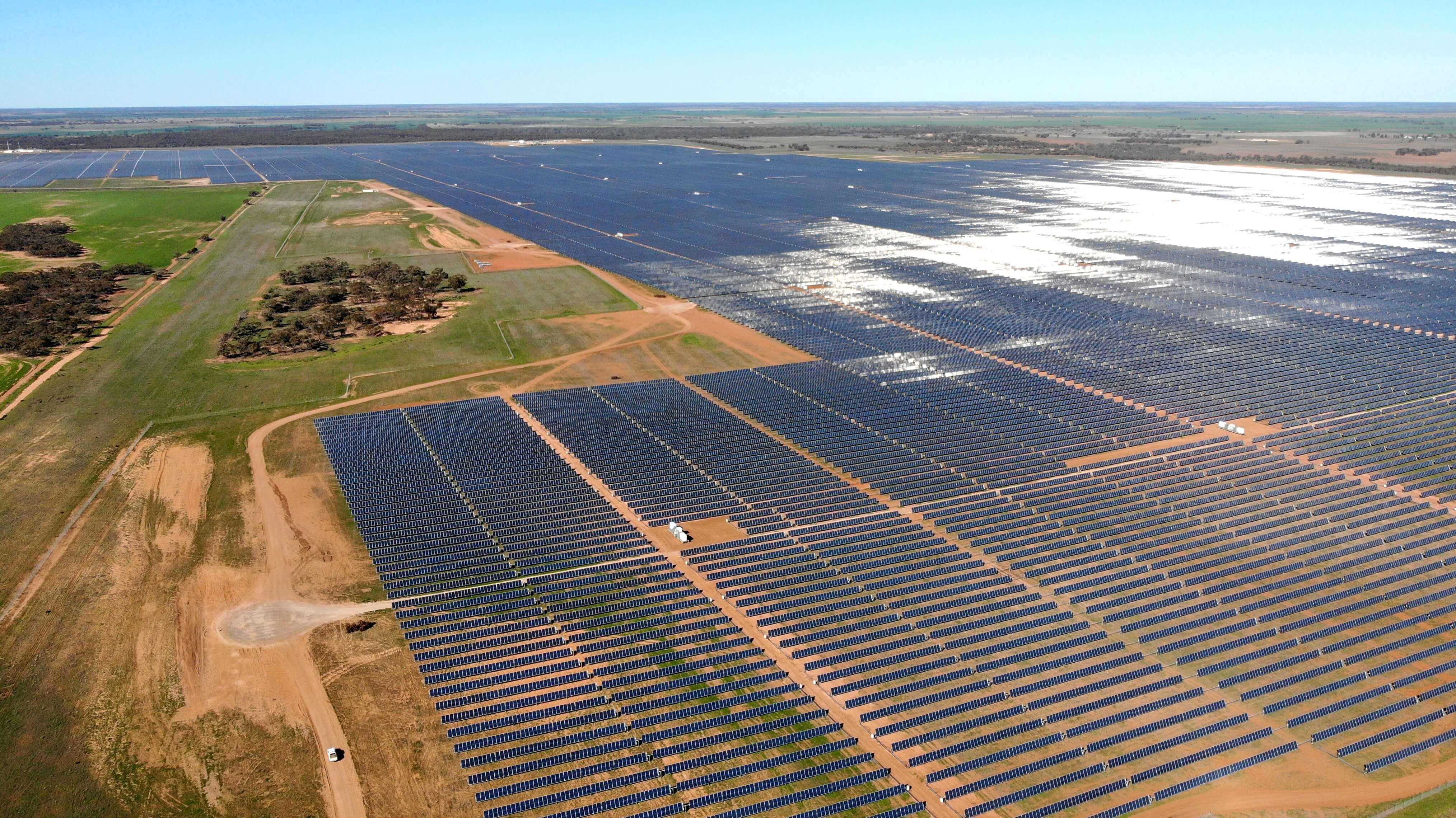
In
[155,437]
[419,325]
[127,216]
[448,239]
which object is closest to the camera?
[155,437]

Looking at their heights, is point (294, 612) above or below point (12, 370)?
below

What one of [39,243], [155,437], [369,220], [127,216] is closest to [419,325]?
[155,437]

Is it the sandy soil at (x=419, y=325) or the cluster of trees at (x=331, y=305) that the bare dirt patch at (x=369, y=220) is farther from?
the sandy soil at (x=419, y=325)

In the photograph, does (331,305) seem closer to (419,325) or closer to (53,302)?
(419,325)

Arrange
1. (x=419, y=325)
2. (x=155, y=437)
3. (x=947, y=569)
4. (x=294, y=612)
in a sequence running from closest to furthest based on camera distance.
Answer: (x=294, y=612)
(x=947, y=569)
(x=155, y=437)
(x=419, y=325)

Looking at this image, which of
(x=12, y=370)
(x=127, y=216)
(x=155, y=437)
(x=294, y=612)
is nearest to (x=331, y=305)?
(x=12, y=370)

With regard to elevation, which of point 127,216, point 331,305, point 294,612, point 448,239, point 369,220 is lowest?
point 294,612

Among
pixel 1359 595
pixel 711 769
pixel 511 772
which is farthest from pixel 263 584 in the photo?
pixel 1359 595

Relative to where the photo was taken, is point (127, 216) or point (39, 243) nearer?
point (39, 243)
